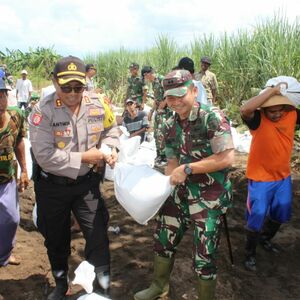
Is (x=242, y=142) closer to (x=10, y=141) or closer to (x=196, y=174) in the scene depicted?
(x=196, y=174)

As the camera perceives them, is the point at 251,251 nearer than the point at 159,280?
No

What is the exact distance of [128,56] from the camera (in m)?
18.4

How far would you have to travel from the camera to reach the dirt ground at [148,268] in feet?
10.4

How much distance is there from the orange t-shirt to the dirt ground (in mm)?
880

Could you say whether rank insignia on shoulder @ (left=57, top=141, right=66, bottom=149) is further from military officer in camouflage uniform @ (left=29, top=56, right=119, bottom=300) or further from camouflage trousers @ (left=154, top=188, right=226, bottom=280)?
camouflage trousers @ (left=154, top=188, right=226, bottom=280)

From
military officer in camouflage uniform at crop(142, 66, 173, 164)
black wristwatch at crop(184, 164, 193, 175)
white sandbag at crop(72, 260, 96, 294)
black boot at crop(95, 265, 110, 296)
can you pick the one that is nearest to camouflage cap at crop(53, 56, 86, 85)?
black wristwatch at crop(184, 164, 193, 175)

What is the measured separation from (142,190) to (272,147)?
128cm

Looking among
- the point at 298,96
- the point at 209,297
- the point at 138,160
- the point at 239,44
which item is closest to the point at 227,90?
the point at 239,44

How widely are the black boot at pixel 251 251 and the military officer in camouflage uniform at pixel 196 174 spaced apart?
38.4 inches

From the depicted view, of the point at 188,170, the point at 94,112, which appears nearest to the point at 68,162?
the point at 94,112

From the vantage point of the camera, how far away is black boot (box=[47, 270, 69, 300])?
2.90 meters

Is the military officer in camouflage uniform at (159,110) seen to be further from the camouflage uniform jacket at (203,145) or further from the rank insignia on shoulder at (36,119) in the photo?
the rank insignia on shoulder at (36,119)

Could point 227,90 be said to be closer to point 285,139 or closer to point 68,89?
point 285,139

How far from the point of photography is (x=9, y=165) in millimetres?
3186
